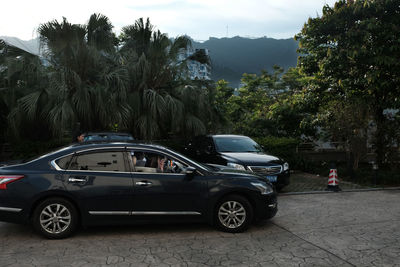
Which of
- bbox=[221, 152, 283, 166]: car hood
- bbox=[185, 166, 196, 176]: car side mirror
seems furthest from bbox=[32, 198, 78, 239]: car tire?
bbox=[221, 152, 283, 166]: car hood

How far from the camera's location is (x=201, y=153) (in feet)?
35.4

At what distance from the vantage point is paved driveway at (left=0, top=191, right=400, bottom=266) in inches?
183

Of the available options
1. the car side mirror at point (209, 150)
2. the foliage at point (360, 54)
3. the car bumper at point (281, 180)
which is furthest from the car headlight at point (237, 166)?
the foliage at point (360, 54)

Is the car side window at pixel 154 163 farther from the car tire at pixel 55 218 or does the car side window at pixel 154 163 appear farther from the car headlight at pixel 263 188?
the car headlight at pixel 263 188

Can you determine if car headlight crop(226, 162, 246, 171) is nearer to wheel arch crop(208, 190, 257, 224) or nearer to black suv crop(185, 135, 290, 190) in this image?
black suv crop(185, 135, 290, 190)

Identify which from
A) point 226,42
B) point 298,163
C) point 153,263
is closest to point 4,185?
point 153,263

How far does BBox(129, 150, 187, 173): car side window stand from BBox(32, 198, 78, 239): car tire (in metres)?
1.14

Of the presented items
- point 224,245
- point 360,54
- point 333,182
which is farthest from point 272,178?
point 360,54

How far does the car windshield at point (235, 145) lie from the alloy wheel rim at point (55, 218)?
5356mm

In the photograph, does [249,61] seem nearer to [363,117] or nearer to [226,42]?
[226,42]

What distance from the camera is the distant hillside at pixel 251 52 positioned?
15850cm

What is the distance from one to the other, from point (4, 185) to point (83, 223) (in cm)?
125

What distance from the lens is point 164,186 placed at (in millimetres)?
5703

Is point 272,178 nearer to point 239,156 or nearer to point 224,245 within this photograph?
point 239,156
